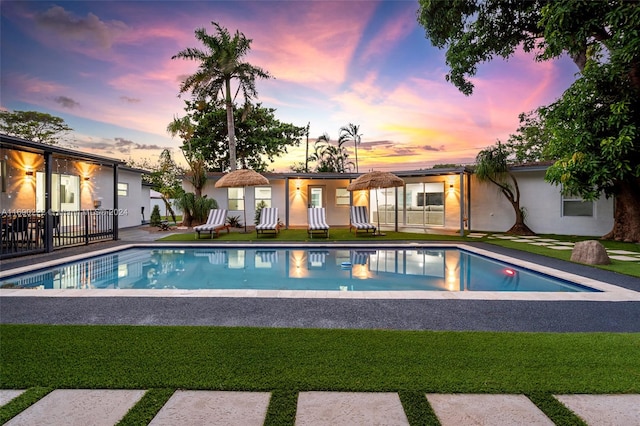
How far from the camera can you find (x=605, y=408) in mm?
1933

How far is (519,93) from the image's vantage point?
611 inches

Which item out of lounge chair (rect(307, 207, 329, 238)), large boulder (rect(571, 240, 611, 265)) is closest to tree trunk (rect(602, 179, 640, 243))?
large boulder (rect(571, 240, 611, 265))

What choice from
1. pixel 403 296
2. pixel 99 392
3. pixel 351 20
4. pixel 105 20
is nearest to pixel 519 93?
pixel 351 20

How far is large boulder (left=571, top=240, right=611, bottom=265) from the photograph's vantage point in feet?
22.7

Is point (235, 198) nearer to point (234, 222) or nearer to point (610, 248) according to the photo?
point (234, 222)

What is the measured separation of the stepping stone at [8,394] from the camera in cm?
202

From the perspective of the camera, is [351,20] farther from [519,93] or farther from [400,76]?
[519,93]

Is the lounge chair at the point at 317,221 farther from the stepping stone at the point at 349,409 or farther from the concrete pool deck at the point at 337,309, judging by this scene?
the stepping stone at the point at 349,409

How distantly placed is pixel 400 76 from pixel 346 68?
2.51 metres

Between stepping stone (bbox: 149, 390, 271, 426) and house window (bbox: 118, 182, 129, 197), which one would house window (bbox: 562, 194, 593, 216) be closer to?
stepping stone (bbox: 149, 390, 271, 426)

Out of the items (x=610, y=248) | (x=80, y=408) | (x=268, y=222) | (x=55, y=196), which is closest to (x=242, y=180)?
(x=268, y=222)

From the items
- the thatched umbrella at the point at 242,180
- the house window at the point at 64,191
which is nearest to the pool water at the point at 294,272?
the thatched umbrella at the point at 242,180

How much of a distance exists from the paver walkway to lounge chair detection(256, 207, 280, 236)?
993 cm

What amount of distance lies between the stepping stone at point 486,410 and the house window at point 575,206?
14.1 meters
